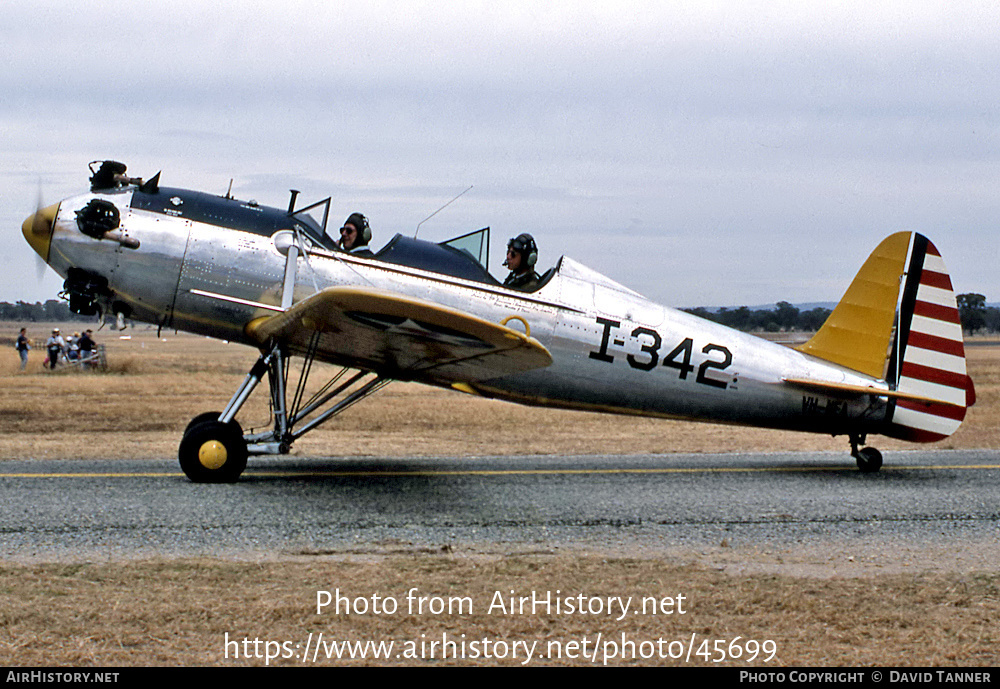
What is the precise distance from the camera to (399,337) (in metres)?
8.45

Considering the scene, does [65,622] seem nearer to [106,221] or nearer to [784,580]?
[784,580]

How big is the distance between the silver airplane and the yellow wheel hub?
0.4 inches

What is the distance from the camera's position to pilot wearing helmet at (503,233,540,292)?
387 inches

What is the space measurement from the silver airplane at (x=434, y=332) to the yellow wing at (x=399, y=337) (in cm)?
3

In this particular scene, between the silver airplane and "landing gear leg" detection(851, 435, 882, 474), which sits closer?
the silver airplane

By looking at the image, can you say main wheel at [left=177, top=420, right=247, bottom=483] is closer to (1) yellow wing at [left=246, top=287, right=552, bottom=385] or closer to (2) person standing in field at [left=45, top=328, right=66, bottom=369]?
(1) yellow wing at [left=246, top=287, right=552, bottom=385]

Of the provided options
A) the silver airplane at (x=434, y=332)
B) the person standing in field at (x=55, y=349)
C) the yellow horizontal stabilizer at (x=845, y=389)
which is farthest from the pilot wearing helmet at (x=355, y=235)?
the person standing in field at (x=55, y=349)

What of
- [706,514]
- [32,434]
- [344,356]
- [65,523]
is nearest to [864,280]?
[706,514]

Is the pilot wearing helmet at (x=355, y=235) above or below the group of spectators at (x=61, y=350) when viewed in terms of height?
above

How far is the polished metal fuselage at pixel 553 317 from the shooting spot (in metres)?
9.18

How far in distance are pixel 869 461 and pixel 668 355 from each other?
9.34 feet

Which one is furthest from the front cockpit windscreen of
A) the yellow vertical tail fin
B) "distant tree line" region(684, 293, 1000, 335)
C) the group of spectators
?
the group of spectators

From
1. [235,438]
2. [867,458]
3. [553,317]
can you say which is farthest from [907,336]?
[235,438]

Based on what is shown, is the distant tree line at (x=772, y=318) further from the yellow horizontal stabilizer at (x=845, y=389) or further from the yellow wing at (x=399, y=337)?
the yellow wing at (x=399, y=337)
